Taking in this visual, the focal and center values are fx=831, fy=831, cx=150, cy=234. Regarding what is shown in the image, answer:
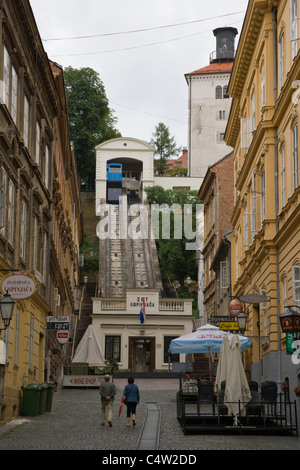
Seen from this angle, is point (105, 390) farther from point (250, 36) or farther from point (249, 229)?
point (250, 36)

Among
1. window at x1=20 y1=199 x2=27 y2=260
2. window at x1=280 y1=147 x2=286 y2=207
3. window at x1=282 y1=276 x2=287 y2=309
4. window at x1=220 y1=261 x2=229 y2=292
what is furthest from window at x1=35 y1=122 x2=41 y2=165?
window at x1=220 y1=261 x2=229 y2=292

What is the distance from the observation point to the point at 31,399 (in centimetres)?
2373

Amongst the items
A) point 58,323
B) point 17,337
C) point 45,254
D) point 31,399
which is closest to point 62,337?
point 45,254

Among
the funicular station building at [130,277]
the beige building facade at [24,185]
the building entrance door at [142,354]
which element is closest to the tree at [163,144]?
the funicular station building at [130,277]

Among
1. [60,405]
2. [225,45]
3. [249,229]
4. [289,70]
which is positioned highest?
[225,45]

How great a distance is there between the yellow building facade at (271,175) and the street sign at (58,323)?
6.54 metres

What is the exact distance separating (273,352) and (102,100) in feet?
251

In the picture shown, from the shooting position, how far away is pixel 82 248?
7781 cm

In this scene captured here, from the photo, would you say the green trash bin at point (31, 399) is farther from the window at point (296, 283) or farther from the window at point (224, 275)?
the window at point (224, 275)

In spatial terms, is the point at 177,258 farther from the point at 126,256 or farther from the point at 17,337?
the point at 17,337

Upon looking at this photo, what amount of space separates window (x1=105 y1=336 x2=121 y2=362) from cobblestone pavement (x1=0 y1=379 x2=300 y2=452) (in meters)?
23.8

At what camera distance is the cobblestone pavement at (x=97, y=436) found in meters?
16.1

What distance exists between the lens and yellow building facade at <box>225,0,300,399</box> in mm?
21953

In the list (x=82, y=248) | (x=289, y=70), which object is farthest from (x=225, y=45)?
(x=289, y=70)
